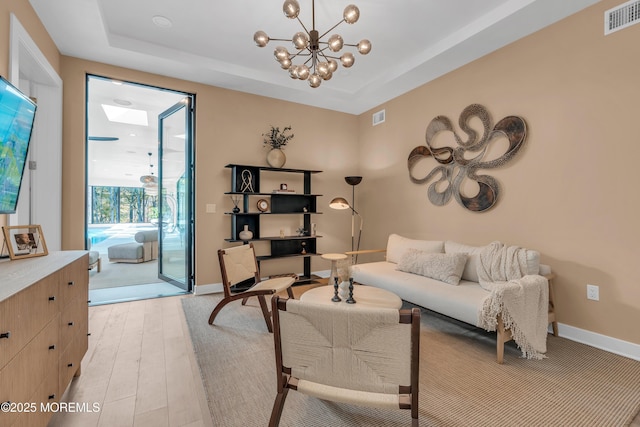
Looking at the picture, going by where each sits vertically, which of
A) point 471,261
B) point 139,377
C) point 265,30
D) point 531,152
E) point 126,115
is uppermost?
point 265,30

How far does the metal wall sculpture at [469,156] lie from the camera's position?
3.12 metres

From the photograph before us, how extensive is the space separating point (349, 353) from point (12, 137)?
7.47 ft

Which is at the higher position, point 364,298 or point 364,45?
point 364,45

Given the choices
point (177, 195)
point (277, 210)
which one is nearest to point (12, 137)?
point (177, 195)

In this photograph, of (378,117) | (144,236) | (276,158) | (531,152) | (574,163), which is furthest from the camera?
(144,236)

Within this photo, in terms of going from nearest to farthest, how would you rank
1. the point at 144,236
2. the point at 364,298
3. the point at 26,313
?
the point at 26,313 < the point at 364,298 < the point at 144,236

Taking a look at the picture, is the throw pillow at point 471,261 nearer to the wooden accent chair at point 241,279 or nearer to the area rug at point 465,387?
the area rug at point 465,387

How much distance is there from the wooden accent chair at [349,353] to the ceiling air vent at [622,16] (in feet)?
10.2

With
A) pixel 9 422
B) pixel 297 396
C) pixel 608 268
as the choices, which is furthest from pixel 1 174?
pixel 608 268

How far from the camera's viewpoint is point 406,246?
3883 mm

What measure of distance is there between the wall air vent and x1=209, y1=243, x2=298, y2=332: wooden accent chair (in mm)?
3105

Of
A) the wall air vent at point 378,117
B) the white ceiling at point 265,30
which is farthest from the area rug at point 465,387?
the wall air vent at point 378,117

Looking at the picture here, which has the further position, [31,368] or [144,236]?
[144,236]

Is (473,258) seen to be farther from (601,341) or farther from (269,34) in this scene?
(269,34)
